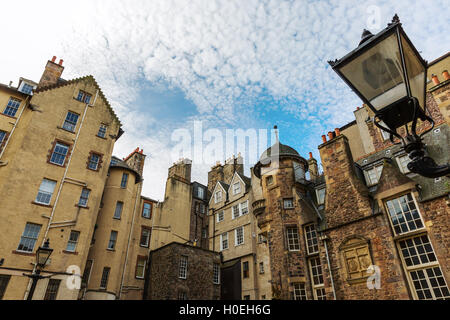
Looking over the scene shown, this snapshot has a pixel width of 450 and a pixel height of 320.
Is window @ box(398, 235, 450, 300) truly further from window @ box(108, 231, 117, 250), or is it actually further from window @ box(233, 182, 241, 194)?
window @ box(108, 231, 117, 250)

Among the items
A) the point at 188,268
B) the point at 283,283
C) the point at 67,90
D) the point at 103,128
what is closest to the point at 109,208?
the point at 103,128

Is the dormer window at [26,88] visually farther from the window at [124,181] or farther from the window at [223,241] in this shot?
the window at [223,241]

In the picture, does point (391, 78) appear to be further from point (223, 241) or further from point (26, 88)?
point (223, 241)

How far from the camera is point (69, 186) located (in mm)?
23281

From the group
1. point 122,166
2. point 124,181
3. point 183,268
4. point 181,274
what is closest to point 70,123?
point 122,166

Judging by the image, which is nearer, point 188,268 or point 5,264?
point 5,264

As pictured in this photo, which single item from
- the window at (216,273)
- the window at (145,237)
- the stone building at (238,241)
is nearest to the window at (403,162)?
the stone building at (238,241)

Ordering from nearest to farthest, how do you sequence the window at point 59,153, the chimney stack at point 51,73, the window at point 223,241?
1. the window at point 59,153
2. the chimney stack at point 51,73
3. the window at point 223,241

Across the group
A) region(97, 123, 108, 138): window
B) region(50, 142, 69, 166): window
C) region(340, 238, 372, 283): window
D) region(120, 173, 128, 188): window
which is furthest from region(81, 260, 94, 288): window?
region(340, 238, 372, 283): window

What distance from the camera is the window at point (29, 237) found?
1972 centimetres

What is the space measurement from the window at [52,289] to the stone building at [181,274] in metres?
8.90

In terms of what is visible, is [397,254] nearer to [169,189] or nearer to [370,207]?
[370,207]
